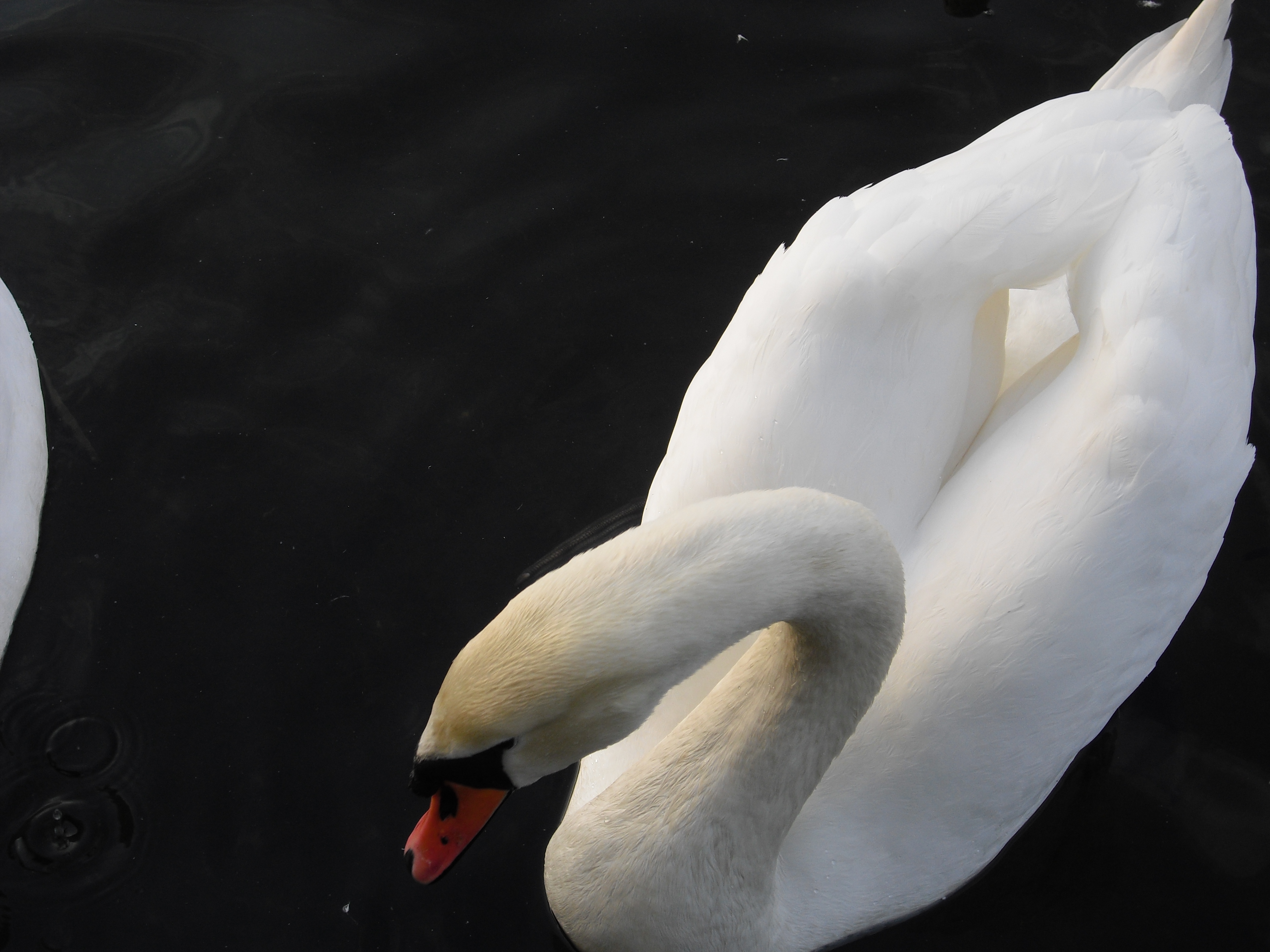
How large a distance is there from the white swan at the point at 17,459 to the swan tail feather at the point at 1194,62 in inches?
159

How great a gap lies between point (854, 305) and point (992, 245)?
443mm

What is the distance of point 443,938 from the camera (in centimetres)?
387

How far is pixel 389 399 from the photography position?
17.0 ft

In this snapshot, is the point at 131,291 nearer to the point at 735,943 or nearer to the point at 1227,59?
the point at 735,943

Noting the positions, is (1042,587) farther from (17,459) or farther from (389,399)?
(17,459)

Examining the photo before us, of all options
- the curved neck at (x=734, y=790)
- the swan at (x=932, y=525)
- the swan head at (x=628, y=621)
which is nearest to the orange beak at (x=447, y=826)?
the swan at (x=932, y=525)

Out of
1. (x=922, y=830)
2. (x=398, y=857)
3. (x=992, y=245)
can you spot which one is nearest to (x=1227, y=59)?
(x=992, y=245)

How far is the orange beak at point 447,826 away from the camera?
120 inches

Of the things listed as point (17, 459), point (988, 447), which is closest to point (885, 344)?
point (988, 447)

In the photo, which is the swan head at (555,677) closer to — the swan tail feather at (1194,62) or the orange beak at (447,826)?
the orange beak at (447,826)

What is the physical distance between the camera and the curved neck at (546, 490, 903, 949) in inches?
118

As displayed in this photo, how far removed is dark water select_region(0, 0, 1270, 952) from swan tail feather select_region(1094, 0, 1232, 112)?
4.05ft

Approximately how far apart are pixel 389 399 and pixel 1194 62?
10.8ft

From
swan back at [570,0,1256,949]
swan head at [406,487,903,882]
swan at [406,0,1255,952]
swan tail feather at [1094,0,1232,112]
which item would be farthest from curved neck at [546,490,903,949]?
swan tail feather at [1094,0,1232,112]
